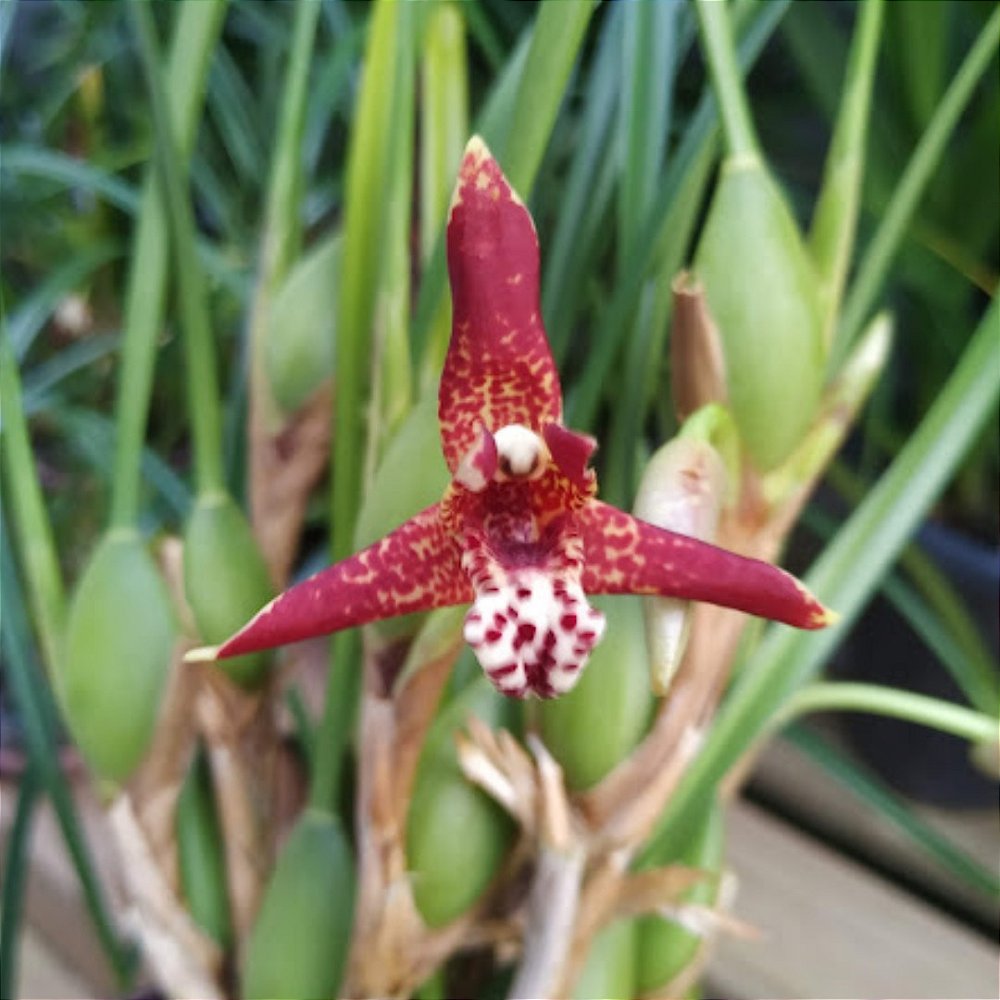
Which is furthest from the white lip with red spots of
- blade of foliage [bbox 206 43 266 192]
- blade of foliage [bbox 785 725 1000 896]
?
blade of foliage [bbox 206 43 266 192]

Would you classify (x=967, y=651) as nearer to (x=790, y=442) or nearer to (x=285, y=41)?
(x=790, y=442)

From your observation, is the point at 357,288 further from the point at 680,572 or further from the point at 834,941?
the point at 834,941

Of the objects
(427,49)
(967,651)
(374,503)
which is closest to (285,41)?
(427,49)

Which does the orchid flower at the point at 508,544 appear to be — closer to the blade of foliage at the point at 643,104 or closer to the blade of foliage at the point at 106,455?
the blade of foliage at the point at 643,104

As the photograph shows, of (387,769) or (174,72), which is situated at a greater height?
(174,72)

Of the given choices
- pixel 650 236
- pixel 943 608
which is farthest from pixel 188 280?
pixel 943 608

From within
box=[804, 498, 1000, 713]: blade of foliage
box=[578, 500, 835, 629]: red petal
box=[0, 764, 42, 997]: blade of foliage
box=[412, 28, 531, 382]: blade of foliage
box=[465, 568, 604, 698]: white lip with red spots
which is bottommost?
box=[0, 764, 42, 997]: blade of foliage

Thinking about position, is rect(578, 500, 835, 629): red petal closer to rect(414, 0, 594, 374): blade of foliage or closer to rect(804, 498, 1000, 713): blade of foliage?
rect(414, 0, 594, 374): blade of foliage
